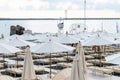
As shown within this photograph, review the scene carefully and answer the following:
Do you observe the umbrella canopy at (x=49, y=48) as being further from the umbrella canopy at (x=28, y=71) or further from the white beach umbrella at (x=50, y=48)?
the umbrella canopy at (x=28, y=71)

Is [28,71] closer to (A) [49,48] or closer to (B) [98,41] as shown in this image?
(A) [49,48]

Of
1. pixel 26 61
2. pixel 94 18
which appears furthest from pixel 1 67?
pixel 94 18

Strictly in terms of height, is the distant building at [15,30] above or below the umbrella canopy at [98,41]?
above

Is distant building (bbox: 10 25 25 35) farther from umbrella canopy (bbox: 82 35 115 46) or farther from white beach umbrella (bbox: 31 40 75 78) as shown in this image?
white beach umbrella (bbox: 31 40 75 78)

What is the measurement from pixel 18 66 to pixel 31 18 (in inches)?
2717

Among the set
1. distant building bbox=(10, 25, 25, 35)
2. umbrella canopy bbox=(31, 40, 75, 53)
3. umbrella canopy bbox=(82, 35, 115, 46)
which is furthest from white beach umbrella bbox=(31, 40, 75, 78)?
distant building bbox=(10, 25, 25, 35)

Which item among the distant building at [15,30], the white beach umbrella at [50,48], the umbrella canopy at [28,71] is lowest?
the umbrella canopy at [28,71]

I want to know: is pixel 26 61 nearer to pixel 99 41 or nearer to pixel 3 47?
pixel 3 47

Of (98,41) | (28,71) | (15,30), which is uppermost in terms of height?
(15,30)

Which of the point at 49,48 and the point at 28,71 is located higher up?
the point at 49,48

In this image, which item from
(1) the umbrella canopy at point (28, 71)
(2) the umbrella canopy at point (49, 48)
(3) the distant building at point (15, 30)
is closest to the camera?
(1) the umbrella canopy at point (28, 71)

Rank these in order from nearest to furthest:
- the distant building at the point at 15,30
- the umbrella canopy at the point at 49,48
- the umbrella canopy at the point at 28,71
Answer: the umbrella canopy at the point at 28,71, the umbrella canopy at the point at 49,48, the distant building at the point at 15,30

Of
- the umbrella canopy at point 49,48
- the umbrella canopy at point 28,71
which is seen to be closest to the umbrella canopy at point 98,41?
the umbrella canopy at point 49,48

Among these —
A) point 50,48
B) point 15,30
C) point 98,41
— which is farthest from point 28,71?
point 15,30
